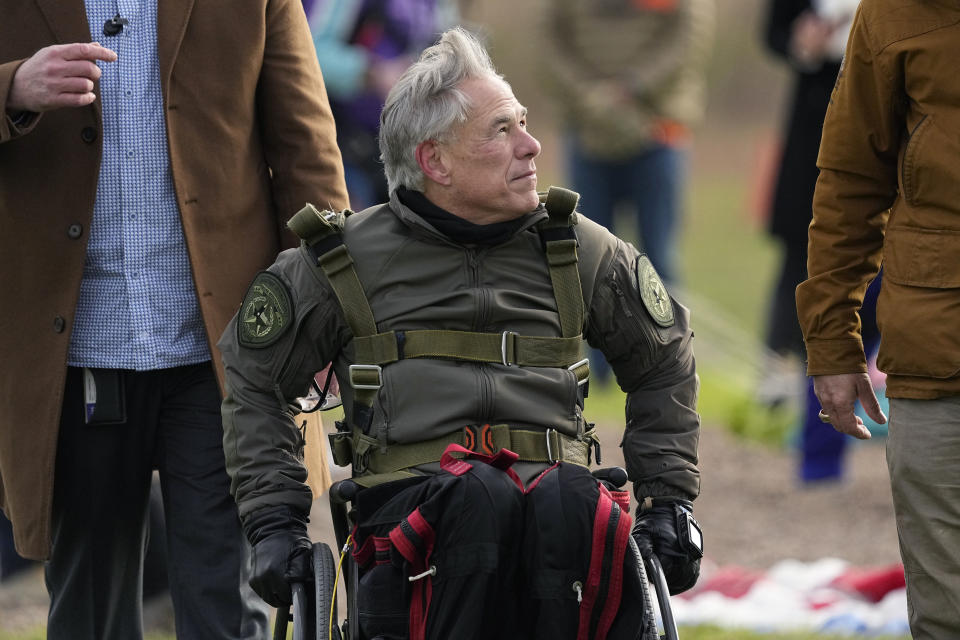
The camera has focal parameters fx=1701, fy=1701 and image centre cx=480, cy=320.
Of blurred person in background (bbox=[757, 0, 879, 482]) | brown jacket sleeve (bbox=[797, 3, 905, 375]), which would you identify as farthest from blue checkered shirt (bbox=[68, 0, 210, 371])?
blurred person in background (bbox=[757, 0, 879, 482])

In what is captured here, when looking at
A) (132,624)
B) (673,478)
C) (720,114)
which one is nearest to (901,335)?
(673,478)

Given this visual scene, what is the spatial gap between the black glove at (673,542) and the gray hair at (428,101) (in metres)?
0.91

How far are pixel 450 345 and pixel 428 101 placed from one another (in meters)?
0.57

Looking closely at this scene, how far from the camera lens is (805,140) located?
327 inches

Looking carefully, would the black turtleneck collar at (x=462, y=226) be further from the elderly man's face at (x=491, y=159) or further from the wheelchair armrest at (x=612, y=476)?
the wheelchair armrest at (x=612, y=476)

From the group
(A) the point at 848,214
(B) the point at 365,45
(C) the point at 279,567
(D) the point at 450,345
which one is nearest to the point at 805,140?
(B) the point at 365,45

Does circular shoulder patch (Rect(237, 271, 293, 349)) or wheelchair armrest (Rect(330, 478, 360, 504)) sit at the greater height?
circular shoulder patch (Rect(237, 271, 293, 349))

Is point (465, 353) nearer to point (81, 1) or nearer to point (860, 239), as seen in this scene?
point (860, 239)

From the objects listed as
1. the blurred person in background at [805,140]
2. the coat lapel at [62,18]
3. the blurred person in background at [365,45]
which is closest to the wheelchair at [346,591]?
the coat lapel at [62,18]

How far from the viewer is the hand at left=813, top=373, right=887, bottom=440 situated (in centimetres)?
382

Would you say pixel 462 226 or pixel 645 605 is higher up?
pixel 462 226

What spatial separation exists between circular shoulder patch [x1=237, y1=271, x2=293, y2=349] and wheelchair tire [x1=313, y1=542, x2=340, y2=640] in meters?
0.48

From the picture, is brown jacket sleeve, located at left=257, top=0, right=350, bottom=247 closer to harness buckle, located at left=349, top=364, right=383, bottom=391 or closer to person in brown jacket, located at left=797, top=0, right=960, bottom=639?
harness buckle, located at left=349, top=364, right=383, bottom=391

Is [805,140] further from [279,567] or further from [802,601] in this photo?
[279,567]
